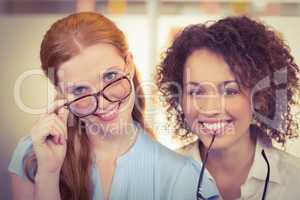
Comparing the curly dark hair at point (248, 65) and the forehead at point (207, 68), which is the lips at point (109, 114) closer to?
the curly dark hair at point (248, 65)

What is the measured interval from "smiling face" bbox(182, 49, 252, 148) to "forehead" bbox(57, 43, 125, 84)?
1.00ft

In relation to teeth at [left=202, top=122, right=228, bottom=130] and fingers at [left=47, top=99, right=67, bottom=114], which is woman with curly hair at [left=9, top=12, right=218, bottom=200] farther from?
teeth at [left=202, top=122, right=228, bottom=130]

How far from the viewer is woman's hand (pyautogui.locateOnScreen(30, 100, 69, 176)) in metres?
1.53

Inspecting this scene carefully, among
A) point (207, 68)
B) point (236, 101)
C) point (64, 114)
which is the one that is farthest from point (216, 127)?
point (64, 114)

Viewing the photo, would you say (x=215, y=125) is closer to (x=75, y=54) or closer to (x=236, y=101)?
(x=236, y=101)

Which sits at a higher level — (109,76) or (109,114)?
(109,76)

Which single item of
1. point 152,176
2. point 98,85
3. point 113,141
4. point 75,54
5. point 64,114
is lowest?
point 152,176

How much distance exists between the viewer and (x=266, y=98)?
1524 millimetres

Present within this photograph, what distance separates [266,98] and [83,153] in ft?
2.48

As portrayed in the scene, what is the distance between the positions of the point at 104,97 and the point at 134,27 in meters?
0.30

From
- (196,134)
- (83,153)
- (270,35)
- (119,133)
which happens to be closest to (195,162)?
(196,134)

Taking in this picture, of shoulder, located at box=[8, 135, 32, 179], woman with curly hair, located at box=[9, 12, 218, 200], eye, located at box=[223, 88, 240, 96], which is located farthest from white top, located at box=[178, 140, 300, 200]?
shoulder, located at box=[8, 135, 32, 179]

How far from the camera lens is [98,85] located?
151 centimetres

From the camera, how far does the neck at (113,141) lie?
1.56 metres
